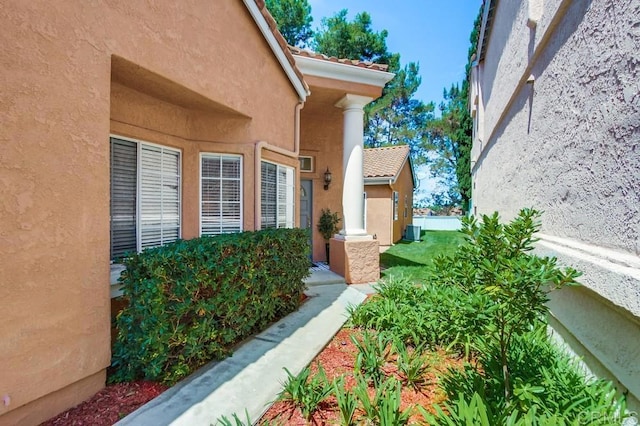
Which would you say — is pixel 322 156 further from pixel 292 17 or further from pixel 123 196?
pixel 292 17

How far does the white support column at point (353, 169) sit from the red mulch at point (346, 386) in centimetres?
426

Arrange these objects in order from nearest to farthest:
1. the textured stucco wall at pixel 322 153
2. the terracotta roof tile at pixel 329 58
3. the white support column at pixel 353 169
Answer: the terracotta roof tile at pixel 329 58 < the white support column at pixel 353 169 < the textured stucco wall at pixel 322 153

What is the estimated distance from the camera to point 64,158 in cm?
323

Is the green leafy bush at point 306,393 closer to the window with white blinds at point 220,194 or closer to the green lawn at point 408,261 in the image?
the window with white blinds at point 220,194

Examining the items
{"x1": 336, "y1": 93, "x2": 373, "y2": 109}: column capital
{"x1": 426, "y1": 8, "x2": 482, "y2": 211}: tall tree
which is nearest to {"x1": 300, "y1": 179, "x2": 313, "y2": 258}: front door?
{"x1": 336, "y1": 93, "x2": 373, "y2": 109}: column capital

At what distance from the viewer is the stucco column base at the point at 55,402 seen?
9.71 feet

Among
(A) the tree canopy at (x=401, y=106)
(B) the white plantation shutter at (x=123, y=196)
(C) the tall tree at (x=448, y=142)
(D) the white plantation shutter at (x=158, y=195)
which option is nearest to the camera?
(B) the white plantation shutter at (x=123, y=196)

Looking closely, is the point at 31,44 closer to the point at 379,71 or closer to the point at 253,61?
the point at 253,61

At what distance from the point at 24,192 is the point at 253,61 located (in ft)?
15.2

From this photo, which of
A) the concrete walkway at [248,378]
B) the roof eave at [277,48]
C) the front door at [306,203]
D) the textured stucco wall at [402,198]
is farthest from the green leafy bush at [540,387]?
the textured stucco wall at [402,198]

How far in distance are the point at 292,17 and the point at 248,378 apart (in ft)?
97.6

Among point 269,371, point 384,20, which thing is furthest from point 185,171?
point 384,20

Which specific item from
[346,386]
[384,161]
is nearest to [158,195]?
[346,386]

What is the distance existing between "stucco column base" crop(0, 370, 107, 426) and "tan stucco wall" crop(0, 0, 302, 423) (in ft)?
0.13
